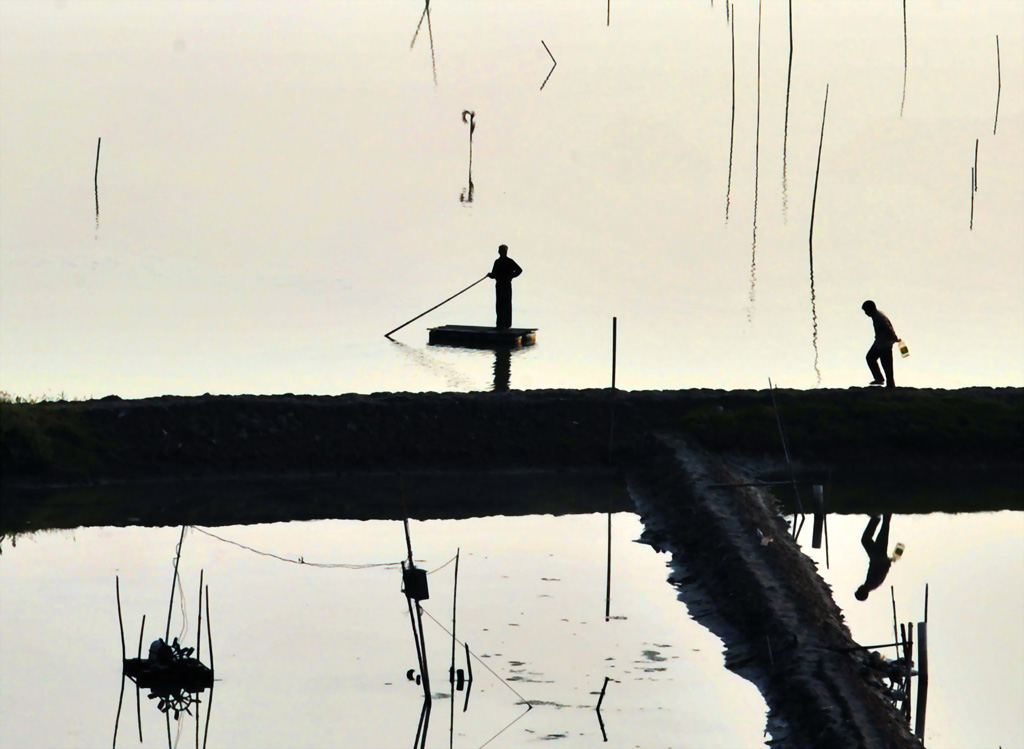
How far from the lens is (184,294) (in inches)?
1101

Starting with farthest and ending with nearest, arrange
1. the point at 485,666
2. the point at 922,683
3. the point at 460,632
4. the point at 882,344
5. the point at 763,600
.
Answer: the point at 882,344
the point at 460,632
the point at 763,600
the point at 485,666
the point at 922,683

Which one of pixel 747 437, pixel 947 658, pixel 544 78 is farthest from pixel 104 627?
pixel 544 78

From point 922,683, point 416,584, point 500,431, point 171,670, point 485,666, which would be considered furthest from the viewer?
point 500,431

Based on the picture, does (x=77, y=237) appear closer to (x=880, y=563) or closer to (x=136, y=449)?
(x=136, y=449)

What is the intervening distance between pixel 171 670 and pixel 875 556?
18.0 ft

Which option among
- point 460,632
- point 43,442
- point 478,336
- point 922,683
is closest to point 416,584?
point 460,632

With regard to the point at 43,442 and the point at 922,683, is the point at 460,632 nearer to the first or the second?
the point at 922,683

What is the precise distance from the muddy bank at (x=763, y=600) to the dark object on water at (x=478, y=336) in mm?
5481

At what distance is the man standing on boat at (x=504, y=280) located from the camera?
20188 mm

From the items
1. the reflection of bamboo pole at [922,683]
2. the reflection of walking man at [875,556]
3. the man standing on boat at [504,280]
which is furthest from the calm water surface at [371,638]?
the man standing on boat at [504,280]

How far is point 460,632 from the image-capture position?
457 inches

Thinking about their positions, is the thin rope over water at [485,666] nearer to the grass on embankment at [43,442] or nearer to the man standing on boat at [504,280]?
the grass on embankment at [43,442]

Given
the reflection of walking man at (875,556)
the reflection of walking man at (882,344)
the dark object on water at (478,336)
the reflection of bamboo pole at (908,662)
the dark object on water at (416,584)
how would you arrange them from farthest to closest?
the dark object on water at (478,336) → the reflection of walking man at (882,344) → the reflection of walking man at (875,556) → the dark object on water at (416,584) → the reflection of bamboo pole at (908,662)

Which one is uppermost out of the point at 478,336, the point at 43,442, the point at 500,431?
the point at 478,336
